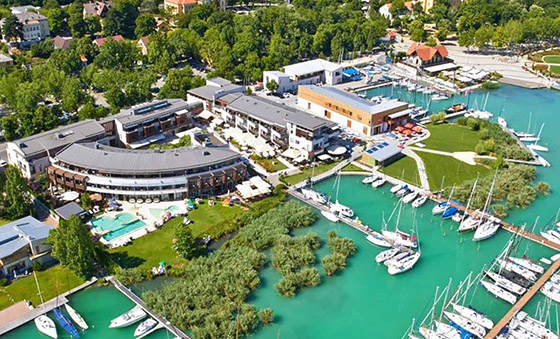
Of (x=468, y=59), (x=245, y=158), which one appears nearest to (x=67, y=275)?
(x=245, y=158)

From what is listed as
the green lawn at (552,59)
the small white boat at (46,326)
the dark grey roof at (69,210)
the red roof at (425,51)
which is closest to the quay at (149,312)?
the small white boat at (46,326)

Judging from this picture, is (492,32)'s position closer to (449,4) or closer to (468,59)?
(468,59)

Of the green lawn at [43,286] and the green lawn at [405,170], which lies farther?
the green lawn at [405,170]

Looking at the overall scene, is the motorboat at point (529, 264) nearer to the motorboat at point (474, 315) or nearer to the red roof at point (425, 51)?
the motorboat at point (474, 315)

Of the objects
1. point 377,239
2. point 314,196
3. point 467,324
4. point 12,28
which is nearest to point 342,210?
point 314,196

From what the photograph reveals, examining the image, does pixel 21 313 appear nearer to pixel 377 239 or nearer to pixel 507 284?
pixel 377 239
